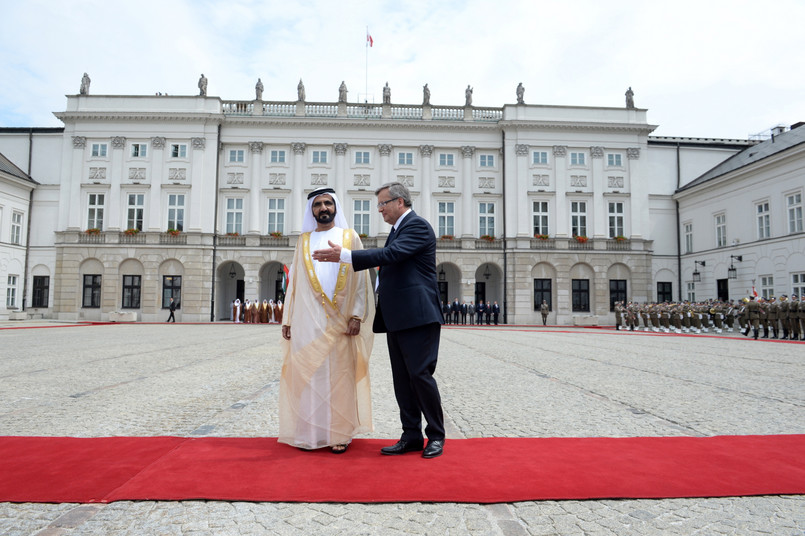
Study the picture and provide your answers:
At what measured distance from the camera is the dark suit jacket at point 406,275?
4.22 metres

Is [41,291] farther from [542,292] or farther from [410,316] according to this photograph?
[410,316]

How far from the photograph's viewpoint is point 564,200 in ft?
125

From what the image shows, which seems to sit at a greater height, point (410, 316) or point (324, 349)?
point (410, 316)

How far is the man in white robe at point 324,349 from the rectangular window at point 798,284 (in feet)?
94.8

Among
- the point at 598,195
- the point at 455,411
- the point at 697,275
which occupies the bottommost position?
the point at 455,411

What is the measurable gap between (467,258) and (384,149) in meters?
9.42

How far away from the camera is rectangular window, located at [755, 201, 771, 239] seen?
2916 centimetres

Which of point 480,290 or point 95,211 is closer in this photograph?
point 95,211

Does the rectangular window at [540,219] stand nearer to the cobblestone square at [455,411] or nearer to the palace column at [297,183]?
the palace column at [297,183]

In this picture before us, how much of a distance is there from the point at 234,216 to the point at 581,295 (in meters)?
24.2

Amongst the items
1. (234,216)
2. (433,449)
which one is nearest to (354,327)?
(433,449)

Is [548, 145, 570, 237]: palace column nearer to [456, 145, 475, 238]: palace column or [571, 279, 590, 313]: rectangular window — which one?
[571, 279, 590, 313]: rectangular window

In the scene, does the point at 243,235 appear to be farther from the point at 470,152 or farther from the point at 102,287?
the point at 470,152

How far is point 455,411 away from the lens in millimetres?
6184
